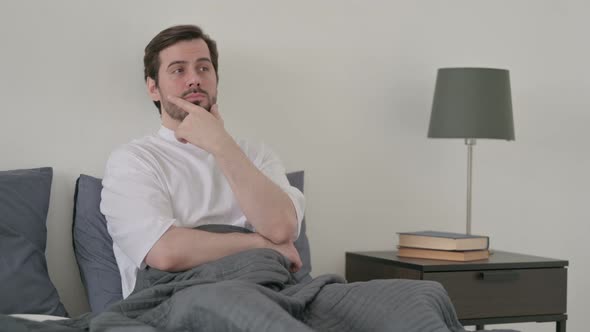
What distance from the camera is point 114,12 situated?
2828mm

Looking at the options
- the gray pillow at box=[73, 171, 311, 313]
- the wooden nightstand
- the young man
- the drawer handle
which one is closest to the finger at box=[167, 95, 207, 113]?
the young man

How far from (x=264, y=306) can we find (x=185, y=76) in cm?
125

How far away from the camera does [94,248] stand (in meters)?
2.57

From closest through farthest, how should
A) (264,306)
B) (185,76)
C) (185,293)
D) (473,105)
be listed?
(264,306) → (185,293) → (185,76) → (473,105)

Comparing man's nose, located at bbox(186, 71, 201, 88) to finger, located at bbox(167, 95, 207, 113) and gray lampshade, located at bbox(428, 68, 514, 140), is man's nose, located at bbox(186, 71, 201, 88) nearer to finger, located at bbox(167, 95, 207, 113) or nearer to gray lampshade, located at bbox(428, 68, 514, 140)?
finger, located at bbox(167, 95, 207, 113)

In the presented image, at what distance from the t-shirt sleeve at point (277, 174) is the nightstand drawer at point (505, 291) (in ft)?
1.71

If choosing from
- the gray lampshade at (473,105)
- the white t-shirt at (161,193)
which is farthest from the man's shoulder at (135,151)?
the gray lampshade at (473,105)

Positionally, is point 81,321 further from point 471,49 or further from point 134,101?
point 471,49

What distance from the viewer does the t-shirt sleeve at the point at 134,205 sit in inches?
90.2

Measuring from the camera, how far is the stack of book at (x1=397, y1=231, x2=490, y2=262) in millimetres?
2875

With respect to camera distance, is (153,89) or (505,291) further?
(505,291)

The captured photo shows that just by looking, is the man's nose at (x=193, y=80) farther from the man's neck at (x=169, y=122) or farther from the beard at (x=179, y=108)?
the man's neck at (x=169, y=122)

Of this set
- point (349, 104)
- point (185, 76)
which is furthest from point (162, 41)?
point (349, 104)

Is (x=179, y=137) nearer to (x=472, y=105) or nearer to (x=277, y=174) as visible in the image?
(x=277, y=174)
